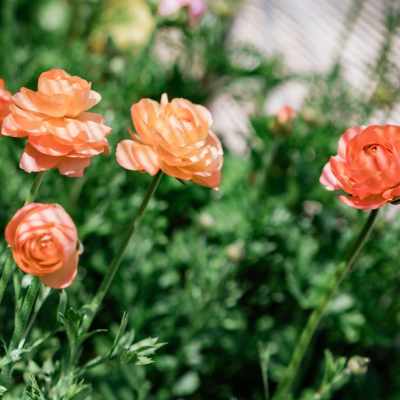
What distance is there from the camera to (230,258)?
48.7 inches

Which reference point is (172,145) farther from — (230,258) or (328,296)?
(230,258)

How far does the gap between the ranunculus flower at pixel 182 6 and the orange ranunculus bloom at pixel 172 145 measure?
91 centimetres

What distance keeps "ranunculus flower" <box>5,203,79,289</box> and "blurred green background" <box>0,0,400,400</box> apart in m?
0.46

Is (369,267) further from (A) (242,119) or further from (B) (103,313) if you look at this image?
(A) (242,119)

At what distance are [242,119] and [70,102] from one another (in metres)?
1.66

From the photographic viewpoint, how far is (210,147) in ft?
2.28

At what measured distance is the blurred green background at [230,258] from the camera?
1.22 meters

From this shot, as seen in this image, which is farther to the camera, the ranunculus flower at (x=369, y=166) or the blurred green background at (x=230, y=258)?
the blurred green background at (x=230, y=258)

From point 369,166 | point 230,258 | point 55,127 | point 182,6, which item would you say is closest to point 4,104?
point 55,127

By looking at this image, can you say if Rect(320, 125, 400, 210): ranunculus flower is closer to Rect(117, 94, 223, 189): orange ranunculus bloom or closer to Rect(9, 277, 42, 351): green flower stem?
Rect(117, 94, 223, 189): orange ranunculus bloom

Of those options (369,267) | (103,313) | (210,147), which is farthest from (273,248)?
(210,147)

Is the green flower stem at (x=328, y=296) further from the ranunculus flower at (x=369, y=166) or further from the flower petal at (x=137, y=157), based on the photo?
the flower petal at (x=137, y=157)

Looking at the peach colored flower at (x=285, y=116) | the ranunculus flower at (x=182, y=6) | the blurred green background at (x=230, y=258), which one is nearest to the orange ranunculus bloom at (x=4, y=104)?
the blurred green background at (x=230, y=258)

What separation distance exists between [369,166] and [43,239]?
310mm
